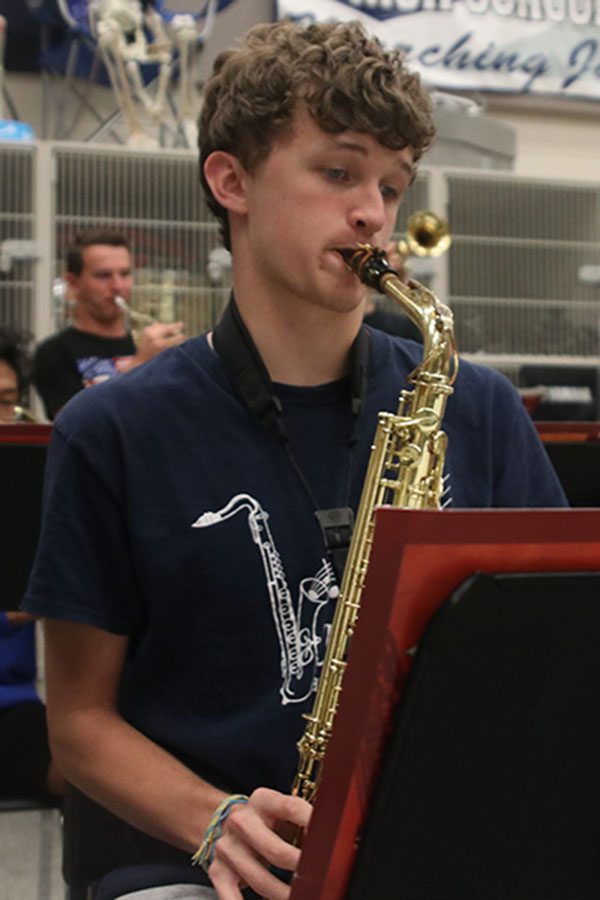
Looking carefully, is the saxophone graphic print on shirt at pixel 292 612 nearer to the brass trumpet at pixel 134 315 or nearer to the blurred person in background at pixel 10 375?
the blurred person in background at pixel 10 375

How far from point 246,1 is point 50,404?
2969mm

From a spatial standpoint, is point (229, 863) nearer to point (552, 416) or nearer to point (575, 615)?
point (575, 615)

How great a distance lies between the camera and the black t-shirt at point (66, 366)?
451 cm

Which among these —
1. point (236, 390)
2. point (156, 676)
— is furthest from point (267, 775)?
point (236, 390)

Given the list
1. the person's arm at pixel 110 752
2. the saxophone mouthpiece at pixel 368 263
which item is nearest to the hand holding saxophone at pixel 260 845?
the person's arm at pixel 110 752

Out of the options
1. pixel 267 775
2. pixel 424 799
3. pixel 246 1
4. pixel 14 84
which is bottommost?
pixel 267 775

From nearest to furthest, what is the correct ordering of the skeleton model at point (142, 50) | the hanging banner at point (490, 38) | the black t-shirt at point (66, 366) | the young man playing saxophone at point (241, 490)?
the young man playing saxophone at point (241, 490) → the black t-shirt at point (66, 366) → the skeleton model at point (142, 50) → the hanging banner at point (490, 38)

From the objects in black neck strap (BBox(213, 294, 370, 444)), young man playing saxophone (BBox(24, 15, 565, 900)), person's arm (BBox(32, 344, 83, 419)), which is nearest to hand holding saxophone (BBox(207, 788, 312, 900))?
young man playing saxophone (BBox(24, 15, 565, 900))

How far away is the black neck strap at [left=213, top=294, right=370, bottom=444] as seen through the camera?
1521 millimetres

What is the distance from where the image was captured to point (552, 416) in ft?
17.7

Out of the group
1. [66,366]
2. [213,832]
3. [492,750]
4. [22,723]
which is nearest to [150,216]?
[66,366]

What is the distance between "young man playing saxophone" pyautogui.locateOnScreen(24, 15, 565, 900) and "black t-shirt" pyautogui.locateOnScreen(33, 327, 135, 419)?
9.76 feet

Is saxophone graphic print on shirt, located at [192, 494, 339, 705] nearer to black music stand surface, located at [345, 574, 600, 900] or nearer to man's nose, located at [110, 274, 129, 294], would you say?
black music stand surface, located at [345, 574, 600, 900]

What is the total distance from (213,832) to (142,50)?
5.08m
